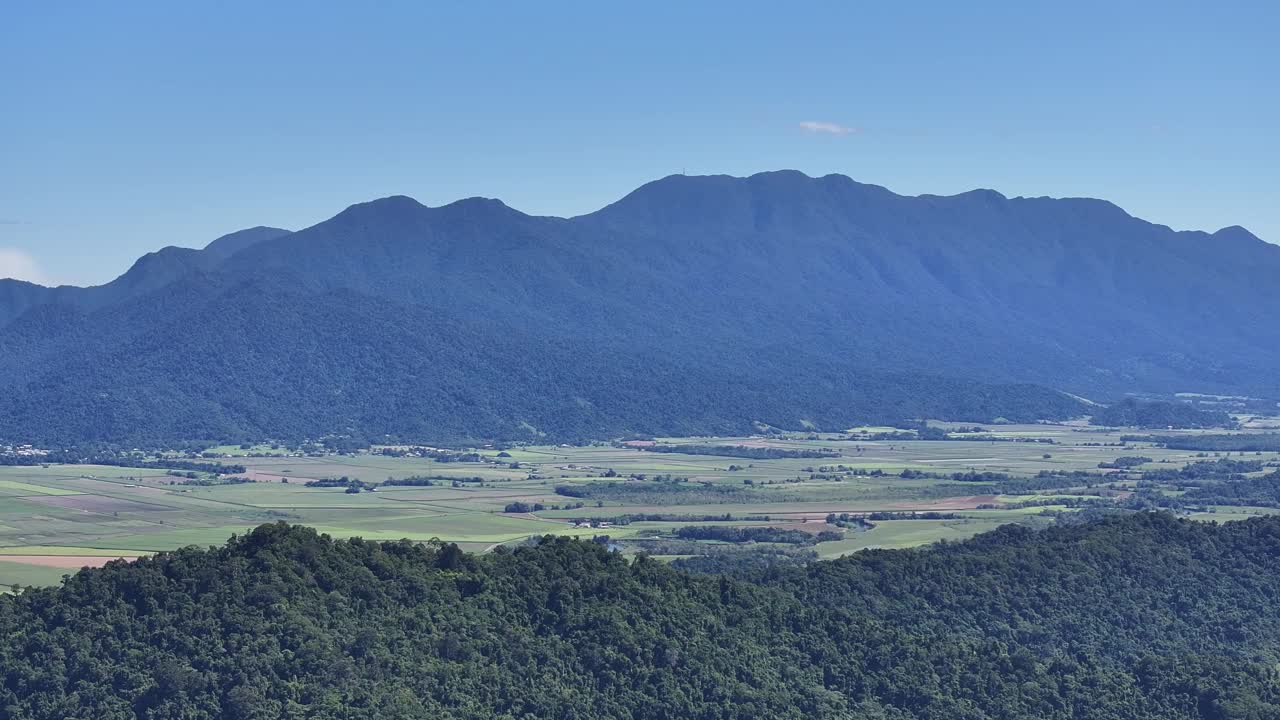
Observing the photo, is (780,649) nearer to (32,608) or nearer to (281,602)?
(281,602)

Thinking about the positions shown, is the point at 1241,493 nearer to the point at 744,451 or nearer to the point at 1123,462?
the point at 1123,462

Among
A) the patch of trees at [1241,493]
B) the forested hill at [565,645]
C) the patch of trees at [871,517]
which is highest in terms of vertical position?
the patch of trees at [1241,493]

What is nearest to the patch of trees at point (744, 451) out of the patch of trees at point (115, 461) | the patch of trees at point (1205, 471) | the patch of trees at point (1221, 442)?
the patch of trees at point (1205, 471)

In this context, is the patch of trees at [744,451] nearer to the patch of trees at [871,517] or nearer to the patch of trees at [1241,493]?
the patch of trees at [1241,493]

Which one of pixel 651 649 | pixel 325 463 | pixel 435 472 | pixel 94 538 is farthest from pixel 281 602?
pixel 325 463

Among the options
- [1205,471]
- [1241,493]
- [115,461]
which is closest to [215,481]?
[115,461]

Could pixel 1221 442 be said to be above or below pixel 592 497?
above
